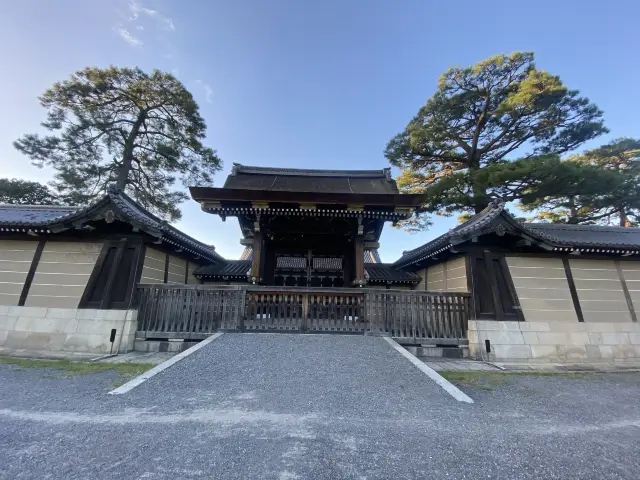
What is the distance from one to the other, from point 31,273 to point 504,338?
13182 millimetres

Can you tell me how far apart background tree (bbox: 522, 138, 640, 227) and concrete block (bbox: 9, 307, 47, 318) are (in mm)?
19131

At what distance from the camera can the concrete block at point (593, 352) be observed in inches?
280

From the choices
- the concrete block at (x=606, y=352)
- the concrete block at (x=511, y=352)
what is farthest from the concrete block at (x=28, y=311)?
the concrete block at (x=606, y=352)

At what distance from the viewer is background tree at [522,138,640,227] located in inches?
474

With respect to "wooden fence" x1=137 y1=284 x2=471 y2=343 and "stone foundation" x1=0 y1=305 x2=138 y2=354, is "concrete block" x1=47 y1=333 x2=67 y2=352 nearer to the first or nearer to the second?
"stone foundation" x1=0 y1=305 x2=138 y2=354

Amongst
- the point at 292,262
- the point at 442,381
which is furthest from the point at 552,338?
the point at 292,262

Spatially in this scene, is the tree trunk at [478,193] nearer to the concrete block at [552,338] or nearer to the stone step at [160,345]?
the concrete block at [552,338]

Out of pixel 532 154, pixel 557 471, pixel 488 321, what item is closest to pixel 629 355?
pixel 488 321

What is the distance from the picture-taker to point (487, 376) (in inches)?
208

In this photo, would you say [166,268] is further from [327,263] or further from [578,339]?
[578,339]

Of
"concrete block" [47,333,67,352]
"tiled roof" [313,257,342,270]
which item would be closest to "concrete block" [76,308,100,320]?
"concrete block" [47,333,67,352]

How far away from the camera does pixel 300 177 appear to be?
38.8 ft

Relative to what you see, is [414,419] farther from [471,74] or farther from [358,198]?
[471,74]

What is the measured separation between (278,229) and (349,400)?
270 inches
